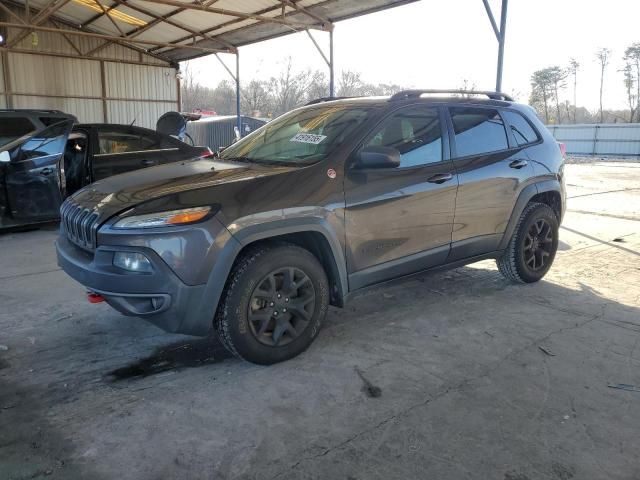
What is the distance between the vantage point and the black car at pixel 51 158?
686 centimetres

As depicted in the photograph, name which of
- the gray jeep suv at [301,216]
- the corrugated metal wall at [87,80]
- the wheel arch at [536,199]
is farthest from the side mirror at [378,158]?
the corrugated metal wall at [87,80]

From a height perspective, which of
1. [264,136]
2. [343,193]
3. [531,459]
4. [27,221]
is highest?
[264,136]

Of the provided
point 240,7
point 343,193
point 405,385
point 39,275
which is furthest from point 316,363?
point 240,7

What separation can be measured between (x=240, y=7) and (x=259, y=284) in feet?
35.1

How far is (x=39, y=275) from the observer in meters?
5.39

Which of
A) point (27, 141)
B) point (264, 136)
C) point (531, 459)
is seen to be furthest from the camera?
point (27, 141)

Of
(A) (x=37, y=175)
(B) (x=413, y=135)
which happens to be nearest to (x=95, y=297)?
(B) (x=413, y=135)

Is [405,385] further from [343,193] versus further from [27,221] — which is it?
[27,221]

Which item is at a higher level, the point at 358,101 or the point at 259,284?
the point at 358,101

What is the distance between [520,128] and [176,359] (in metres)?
3.62

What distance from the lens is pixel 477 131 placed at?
4.41m

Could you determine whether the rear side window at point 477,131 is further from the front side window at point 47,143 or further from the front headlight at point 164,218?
the front side window at point 47,143

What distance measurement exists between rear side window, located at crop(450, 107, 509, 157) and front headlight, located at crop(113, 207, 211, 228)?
7.48 ft

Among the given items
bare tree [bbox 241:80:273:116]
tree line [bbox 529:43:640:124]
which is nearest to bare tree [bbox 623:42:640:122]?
tree line [bbox 529:43:640:124]
